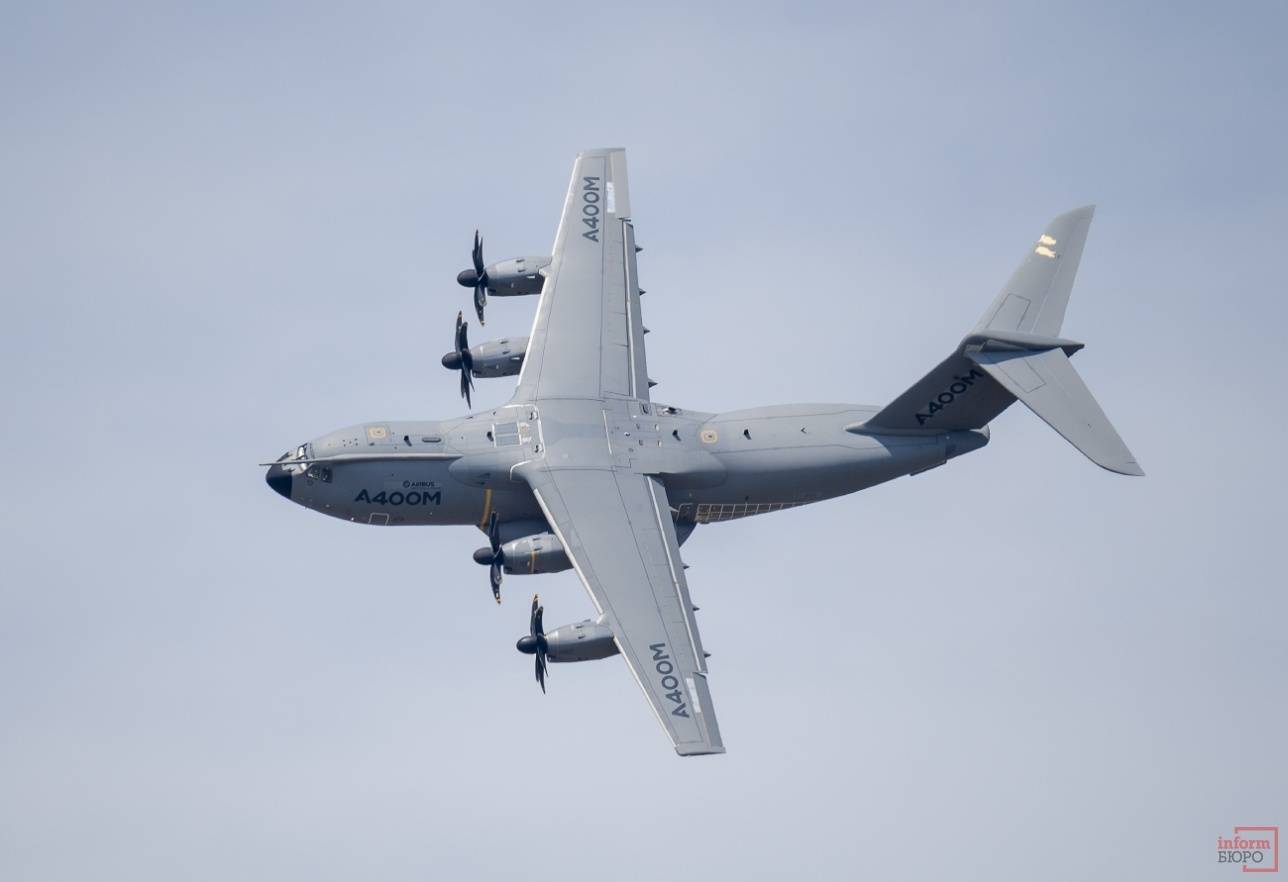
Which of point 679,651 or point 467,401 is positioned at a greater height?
point 467,401

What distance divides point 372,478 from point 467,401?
7128 millimetres

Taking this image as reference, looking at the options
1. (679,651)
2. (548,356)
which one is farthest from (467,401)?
(679,651)

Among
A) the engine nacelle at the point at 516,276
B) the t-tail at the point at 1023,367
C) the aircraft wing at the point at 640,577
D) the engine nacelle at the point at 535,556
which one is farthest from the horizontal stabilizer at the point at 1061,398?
the engine nacelle at the point at 516,276

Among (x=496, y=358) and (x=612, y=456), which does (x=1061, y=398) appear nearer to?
(x=612, y=456)

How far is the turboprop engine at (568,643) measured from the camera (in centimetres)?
8625

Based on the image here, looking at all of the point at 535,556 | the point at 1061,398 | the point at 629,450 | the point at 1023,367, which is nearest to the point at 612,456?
the point at 629,450

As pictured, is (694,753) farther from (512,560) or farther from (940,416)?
(940,416)

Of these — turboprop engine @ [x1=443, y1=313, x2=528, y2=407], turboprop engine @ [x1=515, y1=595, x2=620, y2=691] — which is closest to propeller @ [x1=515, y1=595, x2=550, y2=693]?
turboprop engine @ [x1=515, y1=595, x2=620, y2=691]

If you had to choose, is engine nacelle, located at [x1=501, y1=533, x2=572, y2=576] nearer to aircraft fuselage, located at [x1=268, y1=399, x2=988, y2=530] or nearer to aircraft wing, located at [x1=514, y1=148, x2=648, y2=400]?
aircraft fuselage, located at [x1=268, y1=399, x2=988, y2=530]

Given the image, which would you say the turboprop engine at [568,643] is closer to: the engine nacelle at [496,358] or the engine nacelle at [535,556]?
the engine nacelle at [535,556]

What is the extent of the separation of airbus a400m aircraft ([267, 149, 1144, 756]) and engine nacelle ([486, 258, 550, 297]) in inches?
107

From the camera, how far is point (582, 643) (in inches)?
3396

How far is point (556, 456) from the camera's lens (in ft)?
297

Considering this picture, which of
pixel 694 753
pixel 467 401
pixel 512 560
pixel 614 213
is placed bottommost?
pixel 694 753
